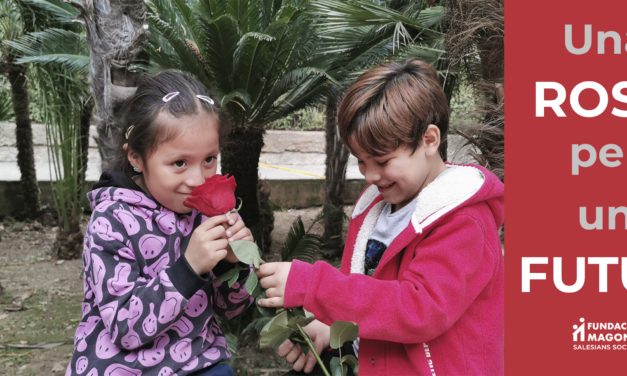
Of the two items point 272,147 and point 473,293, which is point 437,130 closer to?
point 473,293

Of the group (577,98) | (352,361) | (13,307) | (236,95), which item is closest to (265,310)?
(352,361)

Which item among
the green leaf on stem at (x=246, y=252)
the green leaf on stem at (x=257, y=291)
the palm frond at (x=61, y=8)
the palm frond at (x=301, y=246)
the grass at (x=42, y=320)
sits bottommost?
the grass at (x=42, y=320)

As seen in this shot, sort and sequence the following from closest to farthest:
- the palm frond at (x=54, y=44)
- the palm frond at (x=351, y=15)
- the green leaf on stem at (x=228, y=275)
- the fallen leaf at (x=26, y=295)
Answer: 1. the green leaf on stem at (x=228, y=275)
2. the palm frond at (x=351, y=15)
3. the fallen leaf at (x=26, y=295)
4. the palm frond at (x=54, y=44)

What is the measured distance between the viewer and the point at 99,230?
138 cm

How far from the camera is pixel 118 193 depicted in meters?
1.47

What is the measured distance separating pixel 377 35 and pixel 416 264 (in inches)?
112

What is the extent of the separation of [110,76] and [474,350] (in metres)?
1.78

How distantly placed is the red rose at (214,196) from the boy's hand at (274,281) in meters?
0.19

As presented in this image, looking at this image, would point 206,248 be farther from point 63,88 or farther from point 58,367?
point 63,88

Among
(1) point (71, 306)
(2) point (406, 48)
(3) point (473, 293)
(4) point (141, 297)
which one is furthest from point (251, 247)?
(1) point (71, 306)

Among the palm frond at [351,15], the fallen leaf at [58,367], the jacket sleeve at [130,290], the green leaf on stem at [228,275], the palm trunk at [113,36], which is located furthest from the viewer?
the palm frond at [351,15]

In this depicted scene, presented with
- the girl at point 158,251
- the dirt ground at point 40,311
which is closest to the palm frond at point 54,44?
the dirt ground at point 40,311

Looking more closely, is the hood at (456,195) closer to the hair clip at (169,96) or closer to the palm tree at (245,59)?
the hair clip at (169,96)

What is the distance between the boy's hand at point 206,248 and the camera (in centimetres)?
134
